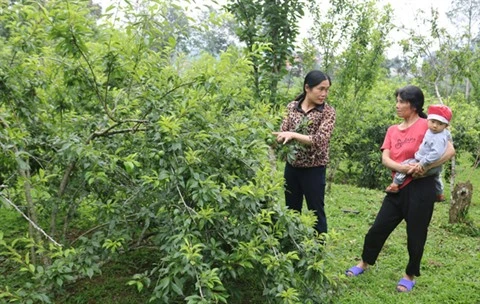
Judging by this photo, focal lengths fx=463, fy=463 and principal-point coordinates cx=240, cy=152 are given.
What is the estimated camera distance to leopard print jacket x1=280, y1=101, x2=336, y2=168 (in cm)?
357

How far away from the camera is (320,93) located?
144 inches

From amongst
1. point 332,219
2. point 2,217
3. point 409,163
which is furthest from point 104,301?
point 332,219

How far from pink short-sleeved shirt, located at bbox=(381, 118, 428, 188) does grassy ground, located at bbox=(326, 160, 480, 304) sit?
79cm

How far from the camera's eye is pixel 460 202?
5.75 meters

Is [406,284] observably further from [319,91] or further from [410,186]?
[319,91]

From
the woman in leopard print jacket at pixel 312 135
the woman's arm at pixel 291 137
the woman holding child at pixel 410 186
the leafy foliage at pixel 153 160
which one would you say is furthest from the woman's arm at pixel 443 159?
the leafy foliage at pixel 153 160

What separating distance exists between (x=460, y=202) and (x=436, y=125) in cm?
270

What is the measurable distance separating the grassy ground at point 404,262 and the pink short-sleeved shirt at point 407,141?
79 cm

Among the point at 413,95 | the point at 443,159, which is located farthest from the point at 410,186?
the point at 413,95

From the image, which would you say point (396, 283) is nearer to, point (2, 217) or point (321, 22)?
point (2, 217)

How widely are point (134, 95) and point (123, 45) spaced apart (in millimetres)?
444

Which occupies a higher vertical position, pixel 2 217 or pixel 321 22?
pixel 321 22

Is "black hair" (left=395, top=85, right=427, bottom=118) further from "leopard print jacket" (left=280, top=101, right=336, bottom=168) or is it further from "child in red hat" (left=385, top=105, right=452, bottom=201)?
"leopard print jacket" (left=280, top=101, right=336, bottom=168)

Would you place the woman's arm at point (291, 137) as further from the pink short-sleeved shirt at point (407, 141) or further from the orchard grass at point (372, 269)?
the pink short-sleeved shirt at point (407, 141)
